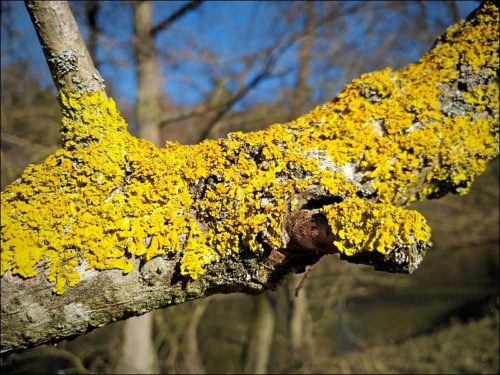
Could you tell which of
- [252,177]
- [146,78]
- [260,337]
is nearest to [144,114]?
[146,78]

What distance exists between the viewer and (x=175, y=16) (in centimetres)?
407

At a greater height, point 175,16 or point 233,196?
point 175,16

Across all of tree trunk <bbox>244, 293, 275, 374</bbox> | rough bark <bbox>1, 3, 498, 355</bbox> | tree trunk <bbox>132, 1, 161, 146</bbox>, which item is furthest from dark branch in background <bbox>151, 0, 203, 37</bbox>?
tree trunk <bbox>244, 293, 275, 374</bbox>

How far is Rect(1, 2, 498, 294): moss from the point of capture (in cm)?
124

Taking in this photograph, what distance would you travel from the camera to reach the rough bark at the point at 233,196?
1219mm

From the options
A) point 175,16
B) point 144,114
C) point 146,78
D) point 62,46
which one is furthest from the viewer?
point 144,114

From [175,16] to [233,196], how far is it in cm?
327

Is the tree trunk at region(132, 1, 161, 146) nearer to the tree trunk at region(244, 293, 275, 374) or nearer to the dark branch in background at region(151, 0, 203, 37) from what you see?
the dark branch in background at region(151, 0, 203, 37)

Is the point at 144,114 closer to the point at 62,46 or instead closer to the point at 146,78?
the point at 146,78

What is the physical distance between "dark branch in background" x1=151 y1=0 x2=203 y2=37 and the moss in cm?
266

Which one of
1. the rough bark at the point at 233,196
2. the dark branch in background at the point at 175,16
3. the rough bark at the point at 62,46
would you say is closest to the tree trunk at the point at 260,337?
the dark branch in background at the point at 175,16

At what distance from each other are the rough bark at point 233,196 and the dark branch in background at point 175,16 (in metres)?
2.65

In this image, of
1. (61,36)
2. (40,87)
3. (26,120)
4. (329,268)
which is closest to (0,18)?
(40,87)

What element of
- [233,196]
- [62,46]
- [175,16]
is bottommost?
[233,196]
